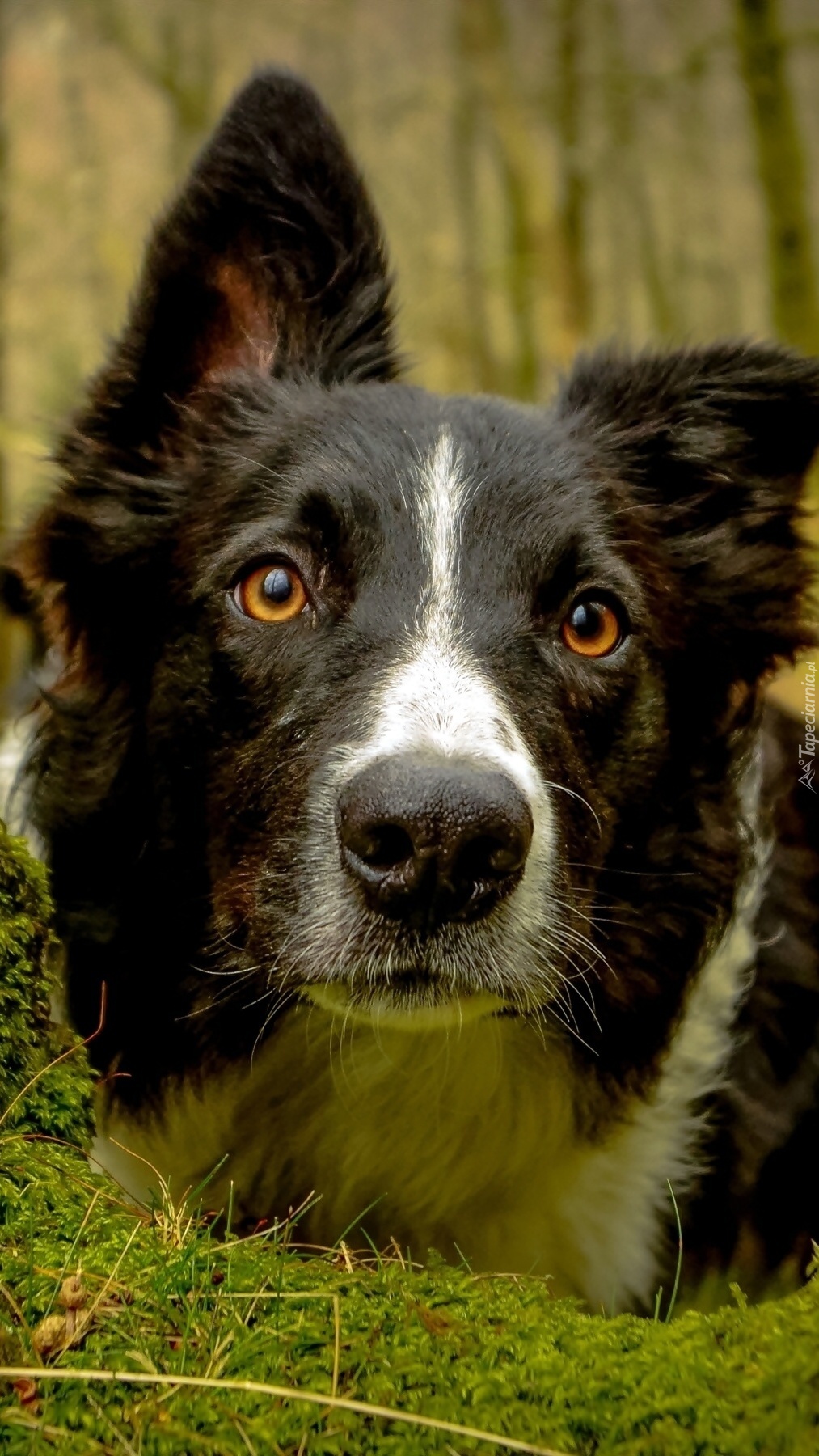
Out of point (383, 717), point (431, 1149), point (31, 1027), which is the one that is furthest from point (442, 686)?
point (431, 1149)

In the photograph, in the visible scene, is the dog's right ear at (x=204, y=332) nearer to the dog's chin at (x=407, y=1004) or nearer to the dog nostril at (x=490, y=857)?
the dog's chin at (x=407, y=1004)

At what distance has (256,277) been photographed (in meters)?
4.42

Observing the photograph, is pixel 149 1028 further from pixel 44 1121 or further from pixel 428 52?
pixel 428 52

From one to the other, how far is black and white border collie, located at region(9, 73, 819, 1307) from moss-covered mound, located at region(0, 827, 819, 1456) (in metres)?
0.94

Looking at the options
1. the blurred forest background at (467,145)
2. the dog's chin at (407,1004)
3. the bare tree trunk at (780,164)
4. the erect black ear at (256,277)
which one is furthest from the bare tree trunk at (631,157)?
the dog's chin at (407,1004)

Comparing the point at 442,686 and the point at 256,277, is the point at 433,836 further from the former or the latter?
the point at 256,277

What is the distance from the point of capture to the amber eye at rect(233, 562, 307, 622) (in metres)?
3.68

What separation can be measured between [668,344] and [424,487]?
4.47 ft

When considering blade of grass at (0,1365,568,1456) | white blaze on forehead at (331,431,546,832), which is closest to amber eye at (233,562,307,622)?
white blaze on forehead at (331,431,546,832)

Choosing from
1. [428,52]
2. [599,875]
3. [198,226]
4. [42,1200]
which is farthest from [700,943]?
[428,52]

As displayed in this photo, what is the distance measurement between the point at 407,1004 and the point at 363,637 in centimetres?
91

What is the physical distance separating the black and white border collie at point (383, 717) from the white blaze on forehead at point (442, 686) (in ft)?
0.05

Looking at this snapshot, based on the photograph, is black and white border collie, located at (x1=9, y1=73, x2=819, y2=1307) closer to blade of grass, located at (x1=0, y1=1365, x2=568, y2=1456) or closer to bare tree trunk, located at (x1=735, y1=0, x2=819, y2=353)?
blade of grass, located at (x1=0, y1=1365, x2=568, y2=1456)

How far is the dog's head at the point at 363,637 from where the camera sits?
3307mm
